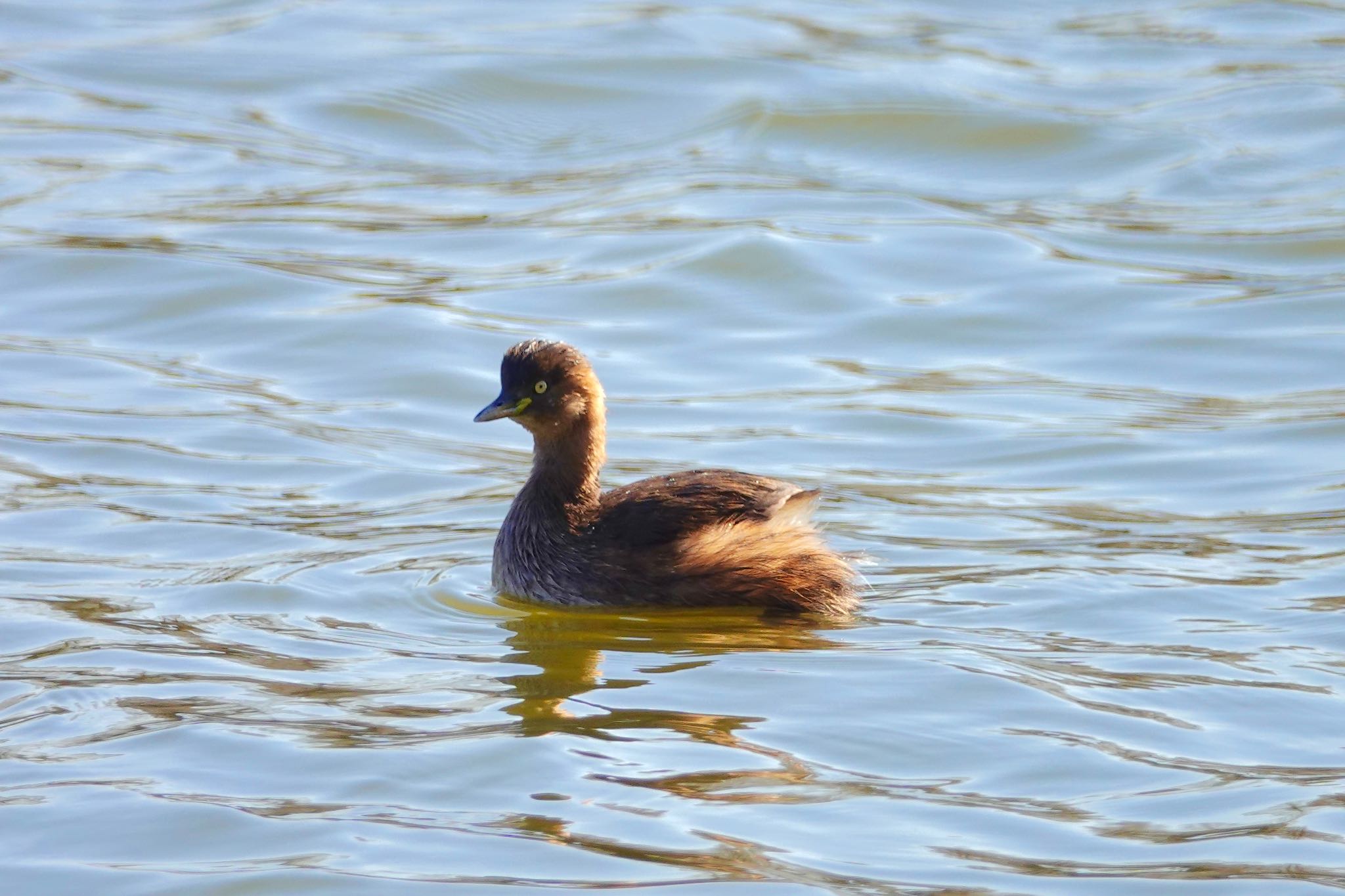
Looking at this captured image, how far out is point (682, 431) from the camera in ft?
32.4

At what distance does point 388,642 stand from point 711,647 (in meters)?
1.09

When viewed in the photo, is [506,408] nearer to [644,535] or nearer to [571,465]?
[571,465]

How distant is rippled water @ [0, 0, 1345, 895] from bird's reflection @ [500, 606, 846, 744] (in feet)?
0.10

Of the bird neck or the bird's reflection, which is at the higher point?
the bird neck

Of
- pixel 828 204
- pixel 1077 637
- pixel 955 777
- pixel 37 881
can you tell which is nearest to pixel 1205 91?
pixel 828 204

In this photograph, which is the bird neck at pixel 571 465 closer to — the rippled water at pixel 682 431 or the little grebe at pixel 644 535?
the little grebe at pixel 644 535

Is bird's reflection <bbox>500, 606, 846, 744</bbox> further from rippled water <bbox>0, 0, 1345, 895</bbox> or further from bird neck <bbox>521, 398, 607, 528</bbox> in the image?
bird neck <bbox>521, 398, 607, 528</bbox>

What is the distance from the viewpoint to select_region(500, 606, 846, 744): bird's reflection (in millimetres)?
6180

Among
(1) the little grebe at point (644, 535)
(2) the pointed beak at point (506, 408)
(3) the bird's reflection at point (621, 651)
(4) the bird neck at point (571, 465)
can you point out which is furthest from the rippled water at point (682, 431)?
(2) the pointed beak at point (506, 408)

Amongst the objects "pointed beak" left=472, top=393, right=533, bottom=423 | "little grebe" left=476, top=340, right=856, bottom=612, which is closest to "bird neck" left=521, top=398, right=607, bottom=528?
"little grebe" left=476, top=340, right=856, bottom=612

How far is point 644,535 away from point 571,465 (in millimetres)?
614

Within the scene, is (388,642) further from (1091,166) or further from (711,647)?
(1091,166)

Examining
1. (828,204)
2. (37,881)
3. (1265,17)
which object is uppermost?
(1265,17)

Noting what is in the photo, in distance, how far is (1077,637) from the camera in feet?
23.3
